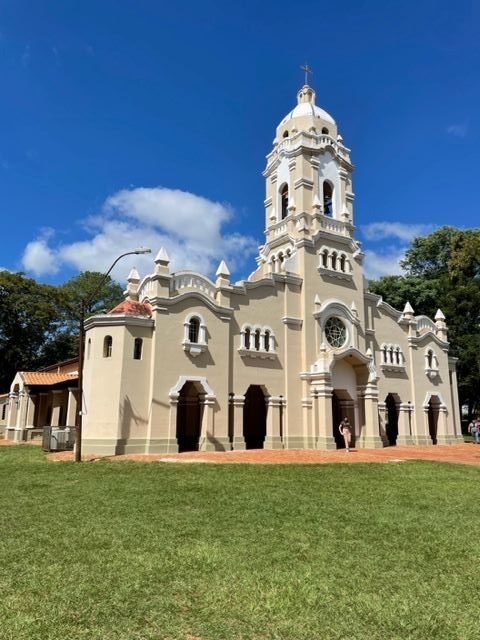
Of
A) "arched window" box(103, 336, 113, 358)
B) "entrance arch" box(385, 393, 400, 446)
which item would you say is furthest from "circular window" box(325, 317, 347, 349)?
"arched window" box(103, 336, 113, 358)

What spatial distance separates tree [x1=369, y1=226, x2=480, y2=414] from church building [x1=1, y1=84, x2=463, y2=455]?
679 cm

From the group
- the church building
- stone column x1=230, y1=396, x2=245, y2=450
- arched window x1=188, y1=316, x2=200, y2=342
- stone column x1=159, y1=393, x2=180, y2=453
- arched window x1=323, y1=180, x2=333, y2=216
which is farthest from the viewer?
arched window x1=323, y1=180, x2=333, y2=216

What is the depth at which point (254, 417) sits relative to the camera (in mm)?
30453

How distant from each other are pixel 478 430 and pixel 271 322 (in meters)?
18.2

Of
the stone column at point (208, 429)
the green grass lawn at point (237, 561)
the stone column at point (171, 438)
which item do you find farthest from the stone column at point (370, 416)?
the green grass lawn at point (237, 561)

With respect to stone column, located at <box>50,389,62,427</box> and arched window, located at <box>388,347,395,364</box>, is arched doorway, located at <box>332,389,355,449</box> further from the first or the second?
stone column, located at <box>50,389,62,427</box>

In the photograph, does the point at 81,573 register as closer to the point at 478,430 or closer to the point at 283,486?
the point at 283,486

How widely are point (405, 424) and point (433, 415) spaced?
4.09 metres

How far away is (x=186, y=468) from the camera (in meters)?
16.5

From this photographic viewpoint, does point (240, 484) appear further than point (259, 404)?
No

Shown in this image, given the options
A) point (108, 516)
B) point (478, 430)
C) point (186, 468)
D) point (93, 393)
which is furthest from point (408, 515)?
point (478, 430)

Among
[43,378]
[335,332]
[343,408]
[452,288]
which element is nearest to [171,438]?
[343,408]

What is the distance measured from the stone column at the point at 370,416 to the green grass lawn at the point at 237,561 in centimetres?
1600

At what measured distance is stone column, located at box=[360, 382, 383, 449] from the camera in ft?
94.9
